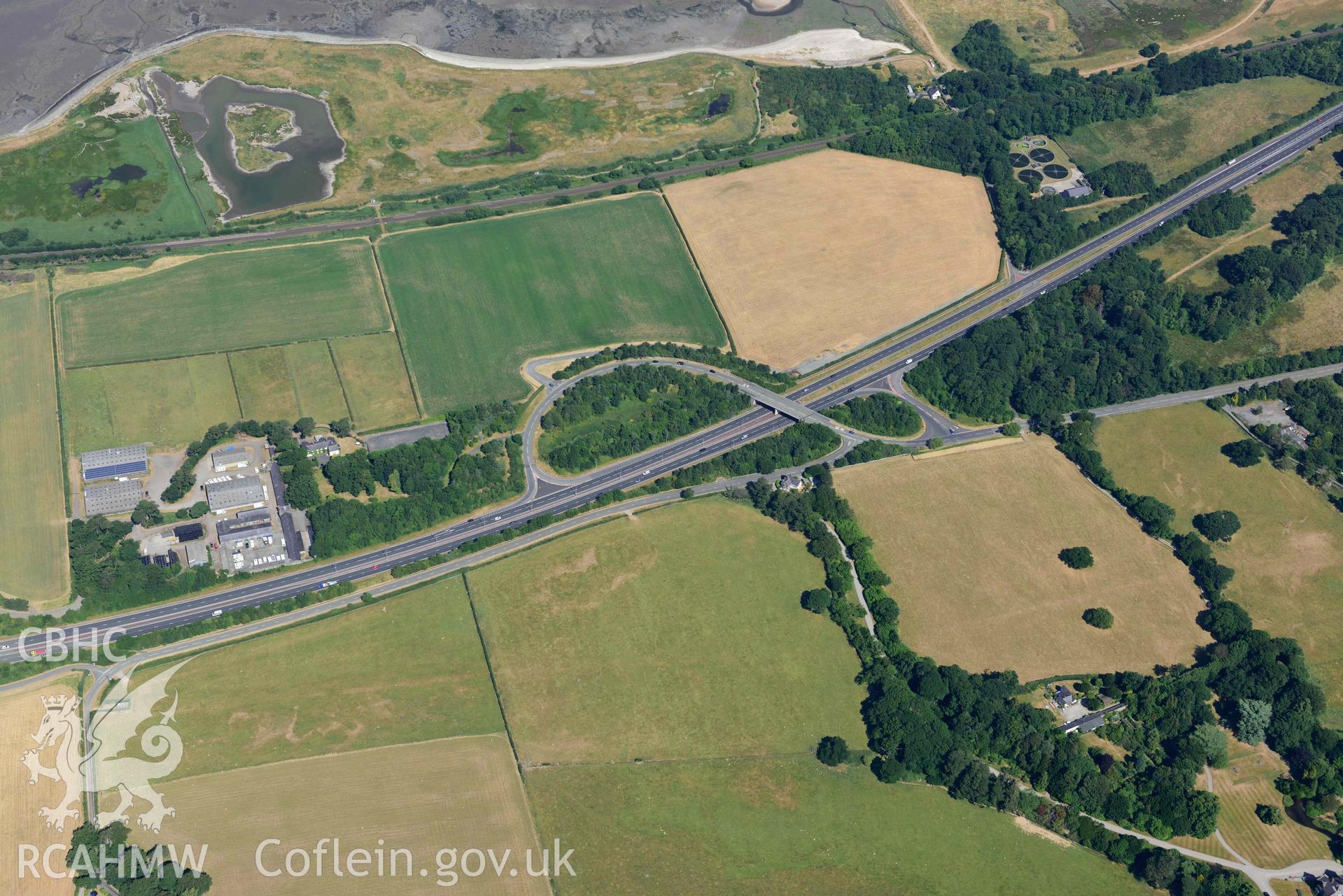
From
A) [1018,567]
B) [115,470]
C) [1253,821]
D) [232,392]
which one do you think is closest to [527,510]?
[232,392]

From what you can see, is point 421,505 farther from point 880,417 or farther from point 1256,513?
point 1256,513

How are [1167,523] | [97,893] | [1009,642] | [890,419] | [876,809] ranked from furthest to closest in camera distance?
[890,419] → [1167,523] → [1009,642] → [876,809] → [97,893]

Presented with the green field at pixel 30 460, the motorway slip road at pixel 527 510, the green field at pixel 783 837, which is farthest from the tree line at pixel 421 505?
the green field at pixel 783 837

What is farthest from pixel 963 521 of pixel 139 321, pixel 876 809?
pixel 139 321

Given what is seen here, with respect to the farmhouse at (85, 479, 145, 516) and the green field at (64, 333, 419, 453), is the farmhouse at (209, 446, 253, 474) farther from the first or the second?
the farmhouse at (85, 479, 145, 516)

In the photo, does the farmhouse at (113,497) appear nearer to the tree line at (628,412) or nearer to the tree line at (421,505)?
the tree line at (421,505)

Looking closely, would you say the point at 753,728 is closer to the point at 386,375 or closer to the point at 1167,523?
the point at 1167,523

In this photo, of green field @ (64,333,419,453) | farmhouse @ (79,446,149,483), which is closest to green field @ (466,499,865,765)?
green field @ (64,333,419,453)
